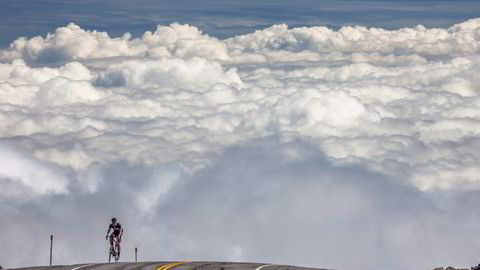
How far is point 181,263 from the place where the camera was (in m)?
58.8

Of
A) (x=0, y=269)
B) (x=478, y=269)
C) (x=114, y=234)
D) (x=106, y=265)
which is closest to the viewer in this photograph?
(x=478, y=269)

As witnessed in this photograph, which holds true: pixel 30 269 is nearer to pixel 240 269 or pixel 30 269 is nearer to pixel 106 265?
pixel 106 265

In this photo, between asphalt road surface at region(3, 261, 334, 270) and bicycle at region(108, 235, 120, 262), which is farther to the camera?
bicycle at region(108, 235, 120, 262)

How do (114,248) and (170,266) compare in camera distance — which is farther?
(114,248)

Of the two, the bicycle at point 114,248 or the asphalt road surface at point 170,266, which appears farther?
the bicycle at point 114,248

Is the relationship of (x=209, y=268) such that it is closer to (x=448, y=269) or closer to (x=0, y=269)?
(x=0, y=269)

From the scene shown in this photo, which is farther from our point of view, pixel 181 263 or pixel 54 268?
pixel 181 263

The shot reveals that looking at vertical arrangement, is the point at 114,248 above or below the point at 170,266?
above

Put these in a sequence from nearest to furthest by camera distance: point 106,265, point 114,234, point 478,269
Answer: point 478,269, point 106,265, point 114,234

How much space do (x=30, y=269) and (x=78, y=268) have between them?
2.75m

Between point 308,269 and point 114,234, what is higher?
point 114,234

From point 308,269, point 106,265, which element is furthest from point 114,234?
point 308,269

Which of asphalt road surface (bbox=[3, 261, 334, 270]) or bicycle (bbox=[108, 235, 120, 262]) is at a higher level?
bicycle (bbox=[108, 235, 120, 262])

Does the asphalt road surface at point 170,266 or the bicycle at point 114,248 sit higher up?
the bicycle at point 114,248
